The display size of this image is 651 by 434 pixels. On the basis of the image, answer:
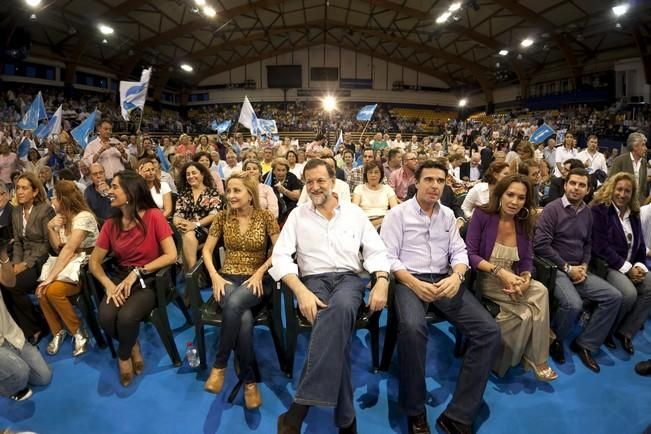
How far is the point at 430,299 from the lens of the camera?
84.7 inches

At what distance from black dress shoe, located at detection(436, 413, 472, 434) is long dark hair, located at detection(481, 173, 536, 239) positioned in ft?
4.20

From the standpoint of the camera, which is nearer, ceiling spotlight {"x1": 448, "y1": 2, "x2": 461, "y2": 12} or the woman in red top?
the woman in red top

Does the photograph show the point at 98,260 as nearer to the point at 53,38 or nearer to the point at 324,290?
the point at 324,290

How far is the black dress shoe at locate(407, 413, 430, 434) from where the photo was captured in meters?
1.91

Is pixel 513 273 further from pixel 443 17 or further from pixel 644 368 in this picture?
pixel 443 17

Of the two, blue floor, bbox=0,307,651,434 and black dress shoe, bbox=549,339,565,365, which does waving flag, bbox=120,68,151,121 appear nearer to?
blue floor, bbox=0,307,651,434

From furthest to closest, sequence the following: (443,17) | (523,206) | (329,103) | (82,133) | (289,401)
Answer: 1. (329,103)
2. (443,17)
3. (82,133)
4. (523,206)
5. (289,401)

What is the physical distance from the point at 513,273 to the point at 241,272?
71.8 inches

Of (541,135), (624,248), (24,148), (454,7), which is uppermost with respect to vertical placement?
(454,7)

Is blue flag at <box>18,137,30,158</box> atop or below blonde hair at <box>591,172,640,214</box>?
atop

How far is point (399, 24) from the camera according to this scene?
17594 millimetres

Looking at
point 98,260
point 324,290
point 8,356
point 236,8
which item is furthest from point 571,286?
point 236,8

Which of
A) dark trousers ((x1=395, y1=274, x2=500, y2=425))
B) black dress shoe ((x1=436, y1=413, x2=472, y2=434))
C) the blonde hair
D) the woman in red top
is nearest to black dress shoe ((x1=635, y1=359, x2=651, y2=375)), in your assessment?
the blonde hair

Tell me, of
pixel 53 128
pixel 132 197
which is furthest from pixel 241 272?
pixel 53 128
